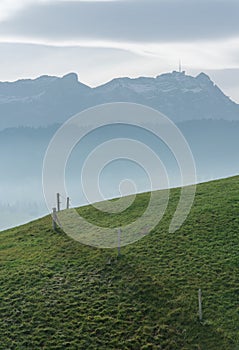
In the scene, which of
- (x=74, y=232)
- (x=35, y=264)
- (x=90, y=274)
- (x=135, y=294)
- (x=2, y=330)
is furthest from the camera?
(x=74, y=232)

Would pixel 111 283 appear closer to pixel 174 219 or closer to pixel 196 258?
pixel 196 258

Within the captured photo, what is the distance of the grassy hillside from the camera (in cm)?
2575

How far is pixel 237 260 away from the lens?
105 ft

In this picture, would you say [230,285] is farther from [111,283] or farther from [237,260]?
[111,283]

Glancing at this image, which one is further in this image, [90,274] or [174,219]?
[174,219]

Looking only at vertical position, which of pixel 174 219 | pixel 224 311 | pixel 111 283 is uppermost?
pixel 174 219

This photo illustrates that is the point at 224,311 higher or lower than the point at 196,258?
lower

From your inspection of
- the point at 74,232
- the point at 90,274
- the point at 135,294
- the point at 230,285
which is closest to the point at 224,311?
the point at 230,285

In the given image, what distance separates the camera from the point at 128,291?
28.9 metres

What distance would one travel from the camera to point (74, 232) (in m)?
39.0

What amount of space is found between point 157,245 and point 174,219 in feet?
16.2

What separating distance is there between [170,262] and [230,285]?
4078 millimetres

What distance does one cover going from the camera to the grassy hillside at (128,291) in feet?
84.5

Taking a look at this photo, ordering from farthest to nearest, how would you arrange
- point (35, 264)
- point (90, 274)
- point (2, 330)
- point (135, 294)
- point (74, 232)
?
point (74, 232)
point (35, 264)
point (90, 274)
point (135, 294)
point (2, 330)
